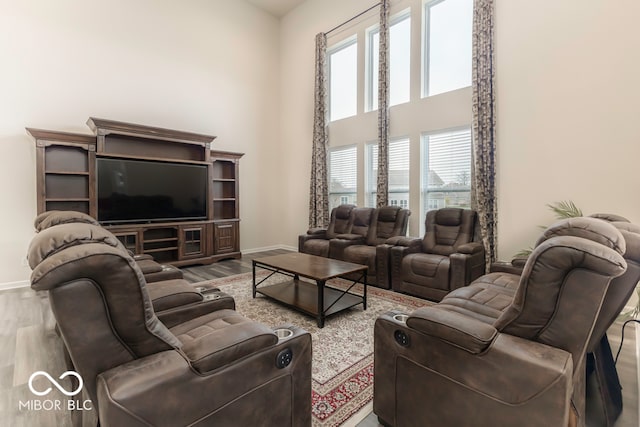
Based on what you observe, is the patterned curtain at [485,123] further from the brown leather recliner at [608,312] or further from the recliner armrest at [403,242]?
the brown leather recliner at [608,312]

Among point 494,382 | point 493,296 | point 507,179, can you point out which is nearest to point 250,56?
point 507,179

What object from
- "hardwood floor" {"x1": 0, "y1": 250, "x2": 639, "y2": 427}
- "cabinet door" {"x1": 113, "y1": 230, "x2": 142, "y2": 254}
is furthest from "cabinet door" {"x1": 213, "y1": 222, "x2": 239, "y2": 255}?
"hardwood floor" {"x1": 0, "y1": 250, "x2": 639, "y2": 427}

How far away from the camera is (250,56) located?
6527 millimetres

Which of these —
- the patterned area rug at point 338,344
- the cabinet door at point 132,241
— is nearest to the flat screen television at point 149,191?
the cabinet door at point 132,241

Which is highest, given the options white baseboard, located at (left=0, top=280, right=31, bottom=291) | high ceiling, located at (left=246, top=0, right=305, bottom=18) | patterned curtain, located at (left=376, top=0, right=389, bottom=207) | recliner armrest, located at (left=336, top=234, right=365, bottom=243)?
high ceiling, located at (left=246, top=0, right=305, bottom=18)

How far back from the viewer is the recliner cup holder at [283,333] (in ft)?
4.36

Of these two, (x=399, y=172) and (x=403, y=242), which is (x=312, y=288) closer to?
(x=403, y=242)

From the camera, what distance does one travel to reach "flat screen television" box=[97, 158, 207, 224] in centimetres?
445

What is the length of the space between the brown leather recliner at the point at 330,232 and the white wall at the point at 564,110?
2320 mm

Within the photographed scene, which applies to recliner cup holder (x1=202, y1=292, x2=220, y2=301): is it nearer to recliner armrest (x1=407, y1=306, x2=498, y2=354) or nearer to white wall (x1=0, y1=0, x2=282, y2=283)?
recliner armrest (x1=407, y1=306, x2=498, y2=354)

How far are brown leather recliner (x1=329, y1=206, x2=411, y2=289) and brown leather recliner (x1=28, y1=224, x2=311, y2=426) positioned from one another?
9.35 feet

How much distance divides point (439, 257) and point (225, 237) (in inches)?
151

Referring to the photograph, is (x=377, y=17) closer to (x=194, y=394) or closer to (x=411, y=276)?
(x=411, y=276)

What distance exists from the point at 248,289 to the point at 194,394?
291cm
